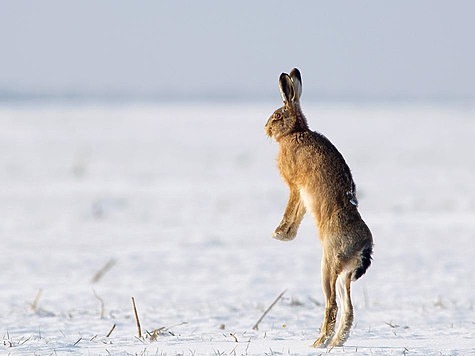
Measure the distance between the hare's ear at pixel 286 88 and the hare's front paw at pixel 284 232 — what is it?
2.71ft

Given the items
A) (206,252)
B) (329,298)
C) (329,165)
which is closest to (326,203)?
(329,165)

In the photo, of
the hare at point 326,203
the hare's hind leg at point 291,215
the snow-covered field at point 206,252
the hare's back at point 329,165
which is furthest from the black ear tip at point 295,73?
the snow-covered field at point 206,252

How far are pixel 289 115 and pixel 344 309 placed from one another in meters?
1.31

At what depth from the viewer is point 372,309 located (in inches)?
416

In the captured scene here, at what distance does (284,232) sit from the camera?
6.32 m

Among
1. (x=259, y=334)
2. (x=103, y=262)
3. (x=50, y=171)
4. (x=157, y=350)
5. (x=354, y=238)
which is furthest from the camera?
(x=50, y=171)

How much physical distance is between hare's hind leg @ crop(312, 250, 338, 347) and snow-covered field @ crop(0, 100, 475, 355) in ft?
0.43

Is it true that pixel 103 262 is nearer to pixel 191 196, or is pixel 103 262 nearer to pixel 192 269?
pixel 192 269

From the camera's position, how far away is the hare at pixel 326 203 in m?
5.98

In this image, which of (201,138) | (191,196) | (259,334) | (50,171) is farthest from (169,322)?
(201,138)

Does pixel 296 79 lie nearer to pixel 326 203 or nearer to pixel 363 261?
pixel 326 203

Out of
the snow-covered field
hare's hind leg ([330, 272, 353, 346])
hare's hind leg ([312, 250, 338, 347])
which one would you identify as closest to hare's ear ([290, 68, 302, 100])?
hare's hind leg ([312, 250, 338, 347])

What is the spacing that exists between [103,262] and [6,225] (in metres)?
5.44

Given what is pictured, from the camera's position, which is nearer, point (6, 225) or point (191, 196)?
point (6, 225)
